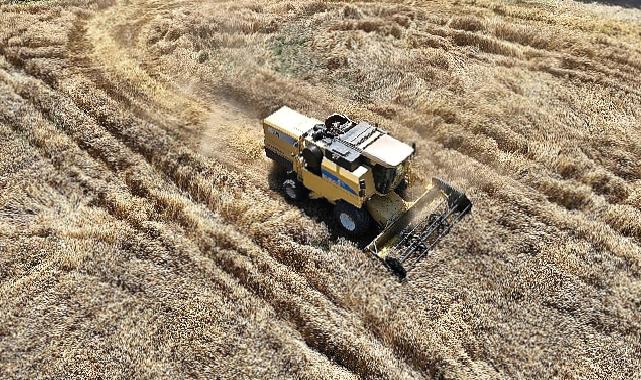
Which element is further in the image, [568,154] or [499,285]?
[568,154]

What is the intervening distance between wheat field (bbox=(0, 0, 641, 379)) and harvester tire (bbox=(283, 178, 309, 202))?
1.29ft

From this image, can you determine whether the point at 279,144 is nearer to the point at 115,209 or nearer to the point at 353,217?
the point at 353,217

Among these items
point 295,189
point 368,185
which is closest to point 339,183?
point 368,185

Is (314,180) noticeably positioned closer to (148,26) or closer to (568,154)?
(568,154)

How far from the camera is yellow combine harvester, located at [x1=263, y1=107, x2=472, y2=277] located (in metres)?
11.7

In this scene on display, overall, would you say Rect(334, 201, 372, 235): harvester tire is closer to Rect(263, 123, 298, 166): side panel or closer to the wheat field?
the wheat field

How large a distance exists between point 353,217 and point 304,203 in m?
1.79

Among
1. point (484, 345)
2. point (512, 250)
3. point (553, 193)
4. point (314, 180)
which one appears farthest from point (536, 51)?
point (484, 345)

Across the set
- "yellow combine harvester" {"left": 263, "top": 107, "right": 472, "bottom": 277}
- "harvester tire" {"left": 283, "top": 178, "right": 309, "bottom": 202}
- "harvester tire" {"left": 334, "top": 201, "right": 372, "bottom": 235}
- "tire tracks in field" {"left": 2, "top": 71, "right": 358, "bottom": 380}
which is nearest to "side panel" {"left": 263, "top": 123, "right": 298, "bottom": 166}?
"yellow combine harvester" {"left": 263, "top": 107, "right": 472, "bottom": 277}

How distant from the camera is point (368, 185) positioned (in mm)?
11852

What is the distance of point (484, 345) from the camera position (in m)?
10.6

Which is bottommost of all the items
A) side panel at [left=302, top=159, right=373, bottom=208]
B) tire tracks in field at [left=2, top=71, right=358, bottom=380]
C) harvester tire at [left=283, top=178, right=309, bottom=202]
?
tire tracks in field at [left=2, top=71, right=358, bottom=380]

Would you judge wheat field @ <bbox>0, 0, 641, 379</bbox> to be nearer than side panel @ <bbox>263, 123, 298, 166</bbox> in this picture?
Yes

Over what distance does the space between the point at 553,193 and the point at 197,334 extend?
9.26 metres
